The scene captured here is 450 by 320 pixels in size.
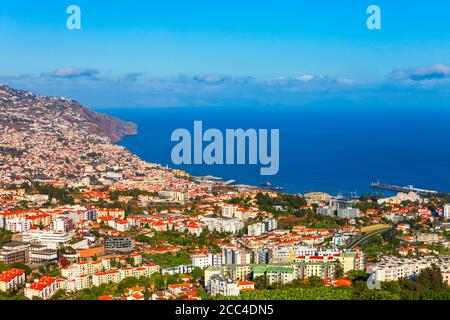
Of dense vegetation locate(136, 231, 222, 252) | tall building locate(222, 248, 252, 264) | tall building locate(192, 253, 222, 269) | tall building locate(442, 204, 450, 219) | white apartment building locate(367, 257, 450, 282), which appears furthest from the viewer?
tall building locate(442, 204, 450, 219)

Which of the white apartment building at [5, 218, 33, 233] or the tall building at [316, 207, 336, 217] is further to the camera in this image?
the tall building at [316, 207, 336, 217]

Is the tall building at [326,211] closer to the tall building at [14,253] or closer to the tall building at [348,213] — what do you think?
the tall building at [348,213]

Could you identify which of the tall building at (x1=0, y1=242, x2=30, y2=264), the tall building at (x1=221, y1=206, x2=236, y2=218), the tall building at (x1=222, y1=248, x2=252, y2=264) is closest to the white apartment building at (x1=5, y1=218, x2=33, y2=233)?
the tall building at (x1=0, y1=242, x2=30, y2=264)

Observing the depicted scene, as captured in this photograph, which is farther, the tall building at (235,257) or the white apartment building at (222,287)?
the tall building at (235,257)

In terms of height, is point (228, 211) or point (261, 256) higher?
point (228, 211)

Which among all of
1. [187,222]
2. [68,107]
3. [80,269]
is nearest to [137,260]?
[80,269]

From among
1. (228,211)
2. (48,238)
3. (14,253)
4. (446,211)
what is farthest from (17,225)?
(446,211)

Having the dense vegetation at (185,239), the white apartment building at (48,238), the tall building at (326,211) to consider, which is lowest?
the dense vegetation at (185,239)

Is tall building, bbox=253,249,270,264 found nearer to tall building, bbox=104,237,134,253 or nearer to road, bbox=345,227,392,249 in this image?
road, bbox=345,227,392,249

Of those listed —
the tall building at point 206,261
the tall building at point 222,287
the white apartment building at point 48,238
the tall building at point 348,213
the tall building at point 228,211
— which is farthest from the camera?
the tall building at point 348,213

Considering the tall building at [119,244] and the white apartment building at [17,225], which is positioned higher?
the white apartment building at [17,225]

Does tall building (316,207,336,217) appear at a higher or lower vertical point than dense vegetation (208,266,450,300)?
higher

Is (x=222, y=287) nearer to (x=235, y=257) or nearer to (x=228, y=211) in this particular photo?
(x=235, y=257)

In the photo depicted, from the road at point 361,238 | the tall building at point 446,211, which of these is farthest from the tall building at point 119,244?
the tall building at point 446,211
